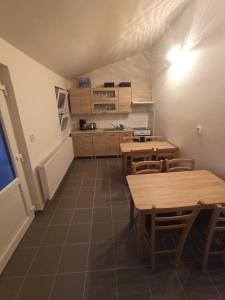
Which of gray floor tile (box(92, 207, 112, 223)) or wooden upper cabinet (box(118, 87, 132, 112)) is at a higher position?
wooden upper cabinet (box(118, 87, 132, 112))

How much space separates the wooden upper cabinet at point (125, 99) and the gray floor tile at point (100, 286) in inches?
155

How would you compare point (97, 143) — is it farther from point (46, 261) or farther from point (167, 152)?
point (46, 261)

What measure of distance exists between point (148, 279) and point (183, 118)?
92.9 inches

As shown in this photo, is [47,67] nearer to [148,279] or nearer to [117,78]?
[117,78]

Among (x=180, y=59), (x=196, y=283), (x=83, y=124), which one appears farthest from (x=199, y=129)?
(x=83, y=124)

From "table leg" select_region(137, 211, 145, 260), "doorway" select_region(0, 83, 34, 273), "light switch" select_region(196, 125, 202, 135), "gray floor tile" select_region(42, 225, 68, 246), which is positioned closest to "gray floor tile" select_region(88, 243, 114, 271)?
"table leg" select_region(137, 211, 145, 260)

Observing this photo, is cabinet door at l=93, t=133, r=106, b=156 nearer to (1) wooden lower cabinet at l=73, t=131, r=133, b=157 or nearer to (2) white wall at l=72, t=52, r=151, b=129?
(1) wooden lower cabinet at l=73, t=131, r=133, b=157

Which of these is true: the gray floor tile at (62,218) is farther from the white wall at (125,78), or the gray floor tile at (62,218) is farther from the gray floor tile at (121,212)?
the white wall at (125,78)

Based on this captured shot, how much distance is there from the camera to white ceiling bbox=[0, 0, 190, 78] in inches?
57.1

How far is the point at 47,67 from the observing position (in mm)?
3148

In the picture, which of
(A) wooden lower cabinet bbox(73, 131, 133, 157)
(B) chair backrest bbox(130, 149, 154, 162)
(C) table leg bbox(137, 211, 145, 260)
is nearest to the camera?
(C) table leg bbox(137, 211, 145, 260)

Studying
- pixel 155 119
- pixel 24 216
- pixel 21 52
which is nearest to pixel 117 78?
pixel 155 119

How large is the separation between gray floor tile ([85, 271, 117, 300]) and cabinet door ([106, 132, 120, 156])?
3412 millimetres

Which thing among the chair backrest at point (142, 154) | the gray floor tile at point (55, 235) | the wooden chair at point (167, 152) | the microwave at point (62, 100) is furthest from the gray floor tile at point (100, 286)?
the microwave at point (62, 100)
